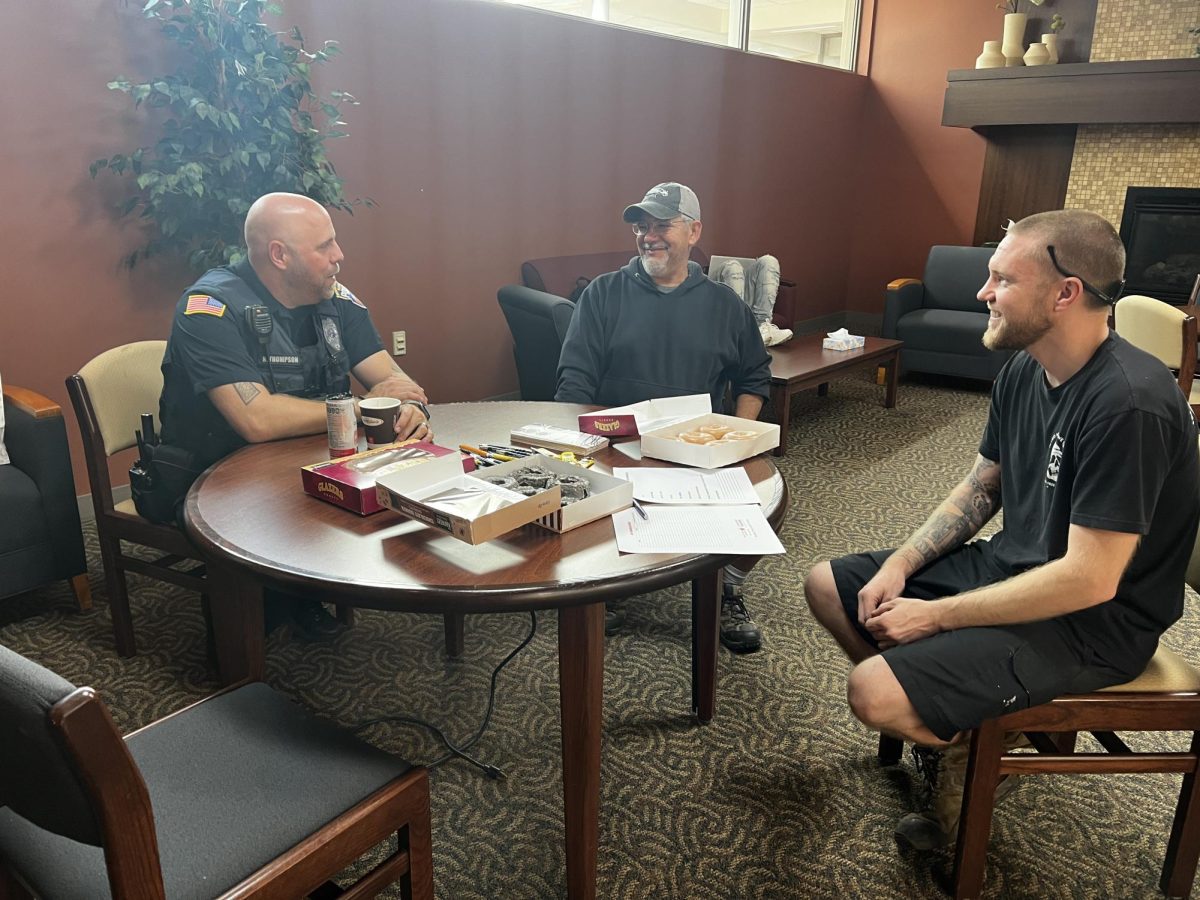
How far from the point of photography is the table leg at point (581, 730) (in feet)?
4.38

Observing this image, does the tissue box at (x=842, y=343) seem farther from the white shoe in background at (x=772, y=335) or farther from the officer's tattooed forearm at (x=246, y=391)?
the officer's tattooed forearm at (x=246, y=391)

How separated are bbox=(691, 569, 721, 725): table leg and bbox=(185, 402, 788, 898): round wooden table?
370 millimetres

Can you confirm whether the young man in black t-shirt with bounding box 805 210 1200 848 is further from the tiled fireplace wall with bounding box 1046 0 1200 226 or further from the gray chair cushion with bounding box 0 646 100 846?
the tiled fireplace wall with bounding box 1046 0 1200 226

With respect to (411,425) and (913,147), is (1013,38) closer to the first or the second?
(913,147)

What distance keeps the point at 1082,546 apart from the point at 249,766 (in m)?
1.24

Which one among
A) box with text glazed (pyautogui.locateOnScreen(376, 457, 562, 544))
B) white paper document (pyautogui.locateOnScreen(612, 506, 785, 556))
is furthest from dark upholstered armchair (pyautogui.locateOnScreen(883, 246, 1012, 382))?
box with text glazed (pyautogui.locateOnScreen(376, 457, 562, 544))

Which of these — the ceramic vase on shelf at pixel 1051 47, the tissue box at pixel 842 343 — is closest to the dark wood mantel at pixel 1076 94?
the ceramic vase on shelf at pixel 1051 47

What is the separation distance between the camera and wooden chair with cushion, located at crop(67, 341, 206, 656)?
82.4 inches

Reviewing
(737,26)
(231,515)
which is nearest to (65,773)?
(231,515)

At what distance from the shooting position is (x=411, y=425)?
6.36ft

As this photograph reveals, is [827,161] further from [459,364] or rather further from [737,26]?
[459,364]

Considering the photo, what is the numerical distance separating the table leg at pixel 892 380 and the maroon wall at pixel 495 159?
156 centimetres

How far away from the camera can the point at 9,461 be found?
246 centimetres

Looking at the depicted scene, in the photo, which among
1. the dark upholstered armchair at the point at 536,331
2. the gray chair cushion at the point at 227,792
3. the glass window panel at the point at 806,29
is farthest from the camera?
the glass window panel at the point at 806,29
